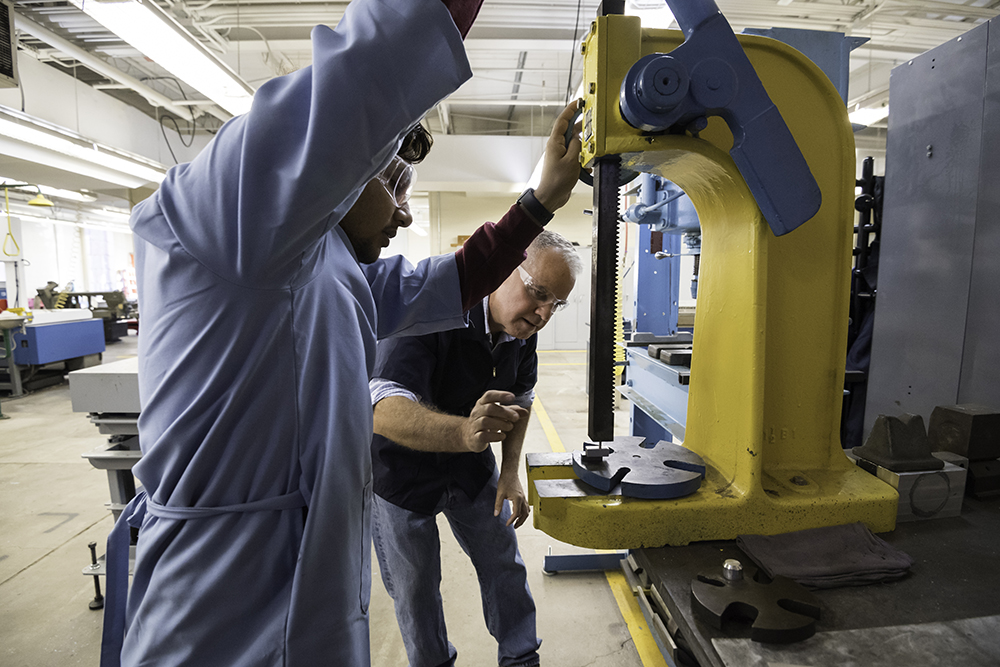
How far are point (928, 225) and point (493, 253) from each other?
1.64m

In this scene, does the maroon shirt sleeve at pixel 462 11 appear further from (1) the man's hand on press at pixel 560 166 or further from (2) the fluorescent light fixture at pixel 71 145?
(2) the fluorescent light fixture at pixel 71 145

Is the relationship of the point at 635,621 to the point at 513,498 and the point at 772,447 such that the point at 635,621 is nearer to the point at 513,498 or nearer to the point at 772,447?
the point at 513,498

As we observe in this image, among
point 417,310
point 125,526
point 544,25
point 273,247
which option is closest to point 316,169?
point 273,247

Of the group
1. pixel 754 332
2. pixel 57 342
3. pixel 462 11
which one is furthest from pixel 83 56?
pixel 754 332

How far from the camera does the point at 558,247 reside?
5.72 feet

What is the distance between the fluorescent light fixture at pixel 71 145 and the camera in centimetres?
465

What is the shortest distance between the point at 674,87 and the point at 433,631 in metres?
1.73

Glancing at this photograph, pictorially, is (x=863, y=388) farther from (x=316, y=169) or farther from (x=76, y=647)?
(x=76, y=647)

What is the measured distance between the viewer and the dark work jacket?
1.63 m

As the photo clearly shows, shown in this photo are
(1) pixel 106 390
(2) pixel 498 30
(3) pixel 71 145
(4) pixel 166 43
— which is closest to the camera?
(1) pixel 106 390

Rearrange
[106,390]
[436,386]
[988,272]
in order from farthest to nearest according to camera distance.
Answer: [106,390], [436,386], [988,272]

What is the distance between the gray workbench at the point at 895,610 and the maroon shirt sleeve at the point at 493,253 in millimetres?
732

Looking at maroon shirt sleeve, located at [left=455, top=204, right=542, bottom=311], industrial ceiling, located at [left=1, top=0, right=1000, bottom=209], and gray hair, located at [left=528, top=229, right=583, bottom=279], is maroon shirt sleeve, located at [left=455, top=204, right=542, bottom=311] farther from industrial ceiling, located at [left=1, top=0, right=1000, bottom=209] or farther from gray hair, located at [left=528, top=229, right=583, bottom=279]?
industrial ceiling, located at [left=1, top=0, right=1000, bottom=209]

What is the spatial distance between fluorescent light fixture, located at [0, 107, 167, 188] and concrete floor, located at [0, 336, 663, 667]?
2.63 meters
